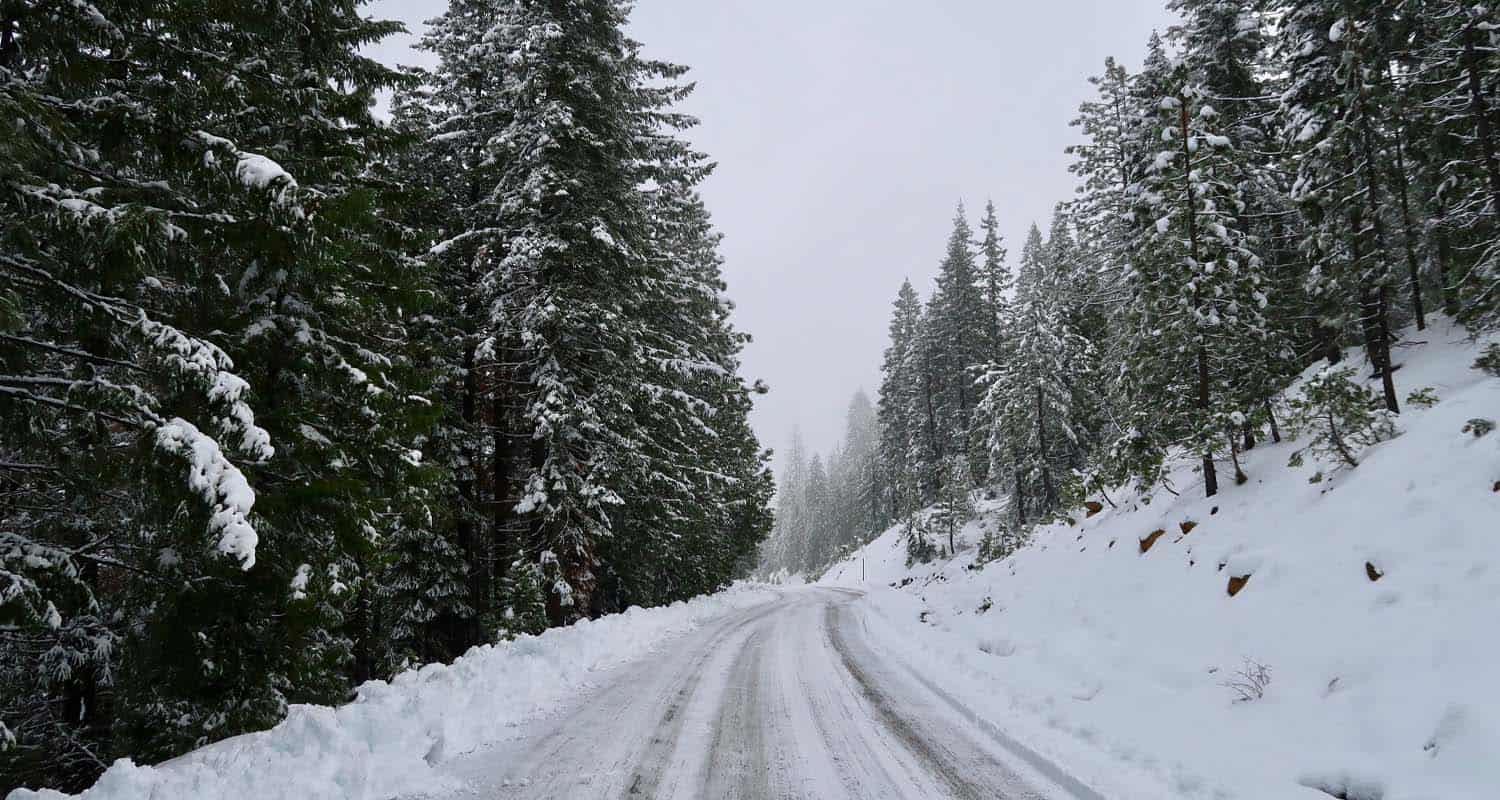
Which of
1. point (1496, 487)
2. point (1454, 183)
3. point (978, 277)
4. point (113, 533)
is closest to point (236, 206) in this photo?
point (113, 533)

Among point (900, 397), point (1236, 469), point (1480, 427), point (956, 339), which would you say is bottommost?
point (1236, 469)

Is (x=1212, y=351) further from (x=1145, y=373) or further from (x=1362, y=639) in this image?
(x=1362, y=639)

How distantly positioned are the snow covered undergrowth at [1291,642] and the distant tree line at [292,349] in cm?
834

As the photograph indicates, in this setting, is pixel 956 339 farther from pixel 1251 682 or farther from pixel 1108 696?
pixel 1251 682

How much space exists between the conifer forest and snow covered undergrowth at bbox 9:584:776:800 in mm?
233

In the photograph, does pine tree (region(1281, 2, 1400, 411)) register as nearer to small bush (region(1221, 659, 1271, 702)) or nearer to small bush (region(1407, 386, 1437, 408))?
small bush (region(1407, 386, 1437, 408))

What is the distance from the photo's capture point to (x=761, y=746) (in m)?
6.68

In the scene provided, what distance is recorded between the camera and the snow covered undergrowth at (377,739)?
15.1 ft

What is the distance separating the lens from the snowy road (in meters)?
5.55

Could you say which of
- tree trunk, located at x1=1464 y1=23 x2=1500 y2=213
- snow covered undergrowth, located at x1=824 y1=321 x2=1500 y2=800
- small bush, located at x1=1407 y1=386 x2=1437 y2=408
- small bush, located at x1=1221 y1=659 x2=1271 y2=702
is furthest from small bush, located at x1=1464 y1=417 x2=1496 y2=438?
tree trunk, located at x1=1464 y1=23 x2=1500 y2=213

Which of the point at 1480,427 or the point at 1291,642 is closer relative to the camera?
the point at 1291,642

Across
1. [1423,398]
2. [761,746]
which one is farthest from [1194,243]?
[761,746]

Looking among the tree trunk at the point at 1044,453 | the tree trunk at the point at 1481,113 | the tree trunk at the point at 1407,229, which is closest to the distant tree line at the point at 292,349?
the tree trunk at the point at 1481,113

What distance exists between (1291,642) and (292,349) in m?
12.9
